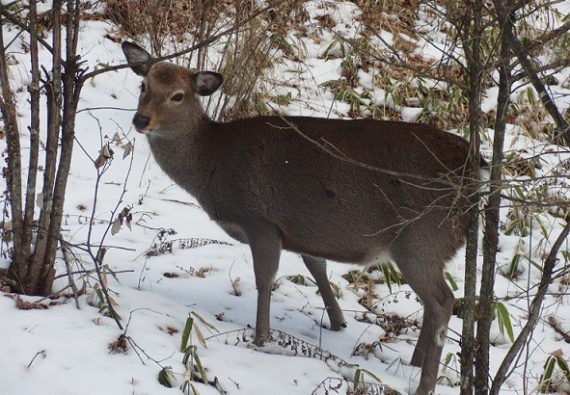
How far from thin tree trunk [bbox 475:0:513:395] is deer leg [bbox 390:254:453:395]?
3.18ft

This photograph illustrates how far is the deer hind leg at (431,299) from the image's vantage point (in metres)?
5.52

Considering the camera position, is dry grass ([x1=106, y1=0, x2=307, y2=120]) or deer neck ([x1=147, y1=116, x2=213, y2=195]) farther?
dry grass ([x1=106, y1=0, x2=307, y2=120])

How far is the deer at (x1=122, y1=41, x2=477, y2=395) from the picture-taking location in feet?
18.3

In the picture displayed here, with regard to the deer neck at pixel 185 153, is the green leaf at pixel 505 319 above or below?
below

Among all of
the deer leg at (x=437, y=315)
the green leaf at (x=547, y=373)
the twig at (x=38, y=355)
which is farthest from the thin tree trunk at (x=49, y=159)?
the green leaf at (x=547, y=373)

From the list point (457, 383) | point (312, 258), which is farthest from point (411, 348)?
point (312, 258)

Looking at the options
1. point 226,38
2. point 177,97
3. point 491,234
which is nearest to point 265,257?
point 177,97

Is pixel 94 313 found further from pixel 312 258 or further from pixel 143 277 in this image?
pixel 312 258

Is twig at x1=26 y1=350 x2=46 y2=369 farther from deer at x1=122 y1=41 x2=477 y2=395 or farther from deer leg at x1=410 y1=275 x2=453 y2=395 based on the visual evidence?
deer leg at x1=410 y1=275 x2=453 y2=395

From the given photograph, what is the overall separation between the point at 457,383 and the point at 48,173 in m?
2.90

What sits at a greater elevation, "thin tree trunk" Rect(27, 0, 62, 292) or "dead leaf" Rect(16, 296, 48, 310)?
"thin tree trunk" Rect(27, 0, 62, 292)

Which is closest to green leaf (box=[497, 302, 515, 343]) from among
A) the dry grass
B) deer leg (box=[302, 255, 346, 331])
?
deer leg (box=[302, 255, 346, 331])

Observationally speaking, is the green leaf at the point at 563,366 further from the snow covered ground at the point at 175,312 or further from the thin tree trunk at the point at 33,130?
the thin tree trunk at the point at 33,130

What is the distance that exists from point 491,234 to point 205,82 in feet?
9.24
